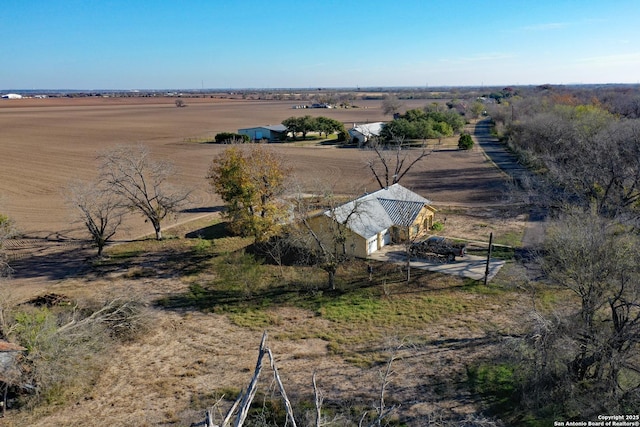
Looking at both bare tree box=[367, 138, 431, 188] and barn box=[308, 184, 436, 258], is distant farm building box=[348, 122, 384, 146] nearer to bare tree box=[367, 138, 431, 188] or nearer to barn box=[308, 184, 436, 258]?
bare tree box=[367, 138, 431, 188]

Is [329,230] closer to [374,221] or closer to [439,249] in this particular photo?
[374,221]

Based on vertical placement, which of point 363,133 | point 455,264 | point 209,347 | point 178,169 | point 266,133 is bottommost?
point 209,347

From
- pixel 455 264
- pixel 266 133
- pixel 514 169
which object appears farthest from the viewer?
pixel 266 133

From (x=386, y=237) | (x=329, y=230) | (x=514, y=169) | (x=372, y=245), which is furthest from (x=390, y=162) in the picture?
(x=329, y=230)

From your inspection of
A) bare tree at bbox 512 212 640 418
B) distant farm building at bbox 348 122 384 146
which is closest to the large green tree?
bare tree at bbox 512 212 640 418

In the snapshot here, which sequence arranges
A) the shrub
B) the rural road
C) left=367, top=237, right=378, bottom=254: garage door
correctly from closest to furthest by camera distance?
left=367, top=237, right=378, bottom=254: garage door < the rural road < the shrub

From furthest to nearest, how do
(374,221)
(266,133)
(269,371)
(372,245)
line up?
1. (266,133)
2. (374,221)
3. (372,245)
4. (269,371)
